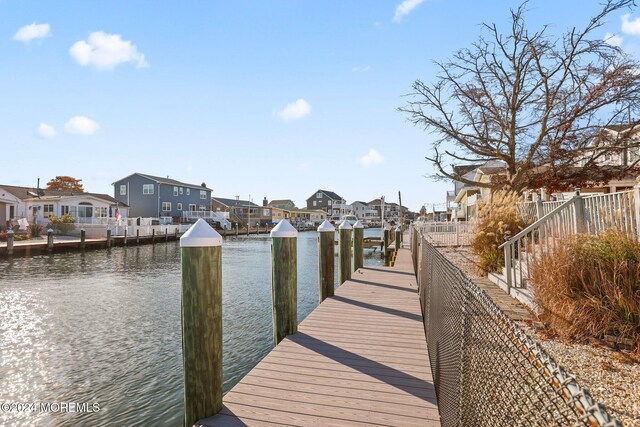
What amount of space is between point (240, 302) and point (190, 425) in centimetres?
997

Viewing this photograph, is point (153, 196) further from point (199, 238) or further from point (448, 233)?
point (199, 238)

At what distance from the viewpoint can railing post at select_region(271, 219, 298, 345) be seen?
5.19 m

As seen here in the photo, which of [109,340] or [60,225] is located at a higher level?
[60,225]

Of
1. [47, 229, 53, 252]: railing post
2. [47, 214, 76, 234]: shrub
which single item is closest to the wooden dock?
[47, 229, 53, 252]: railing post

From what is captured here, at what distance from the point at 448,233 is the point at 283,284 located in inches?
692

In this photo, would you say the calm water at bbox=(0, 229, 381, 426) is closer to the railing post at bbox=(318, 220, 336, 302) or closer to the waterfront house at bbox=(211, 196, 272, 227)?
the railing post at bbox=(318, 220, 336, 302)

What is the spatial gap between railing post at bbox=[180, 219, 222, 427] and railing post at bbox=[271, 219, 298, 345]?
1928 mm

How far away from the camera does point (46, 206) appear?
136ft

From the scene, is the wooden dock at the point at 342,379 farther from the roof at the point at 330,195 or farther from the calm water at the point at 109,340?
the roof at the point at 330,195

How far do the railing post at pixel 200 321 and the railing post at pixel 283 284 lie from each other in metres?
1.93

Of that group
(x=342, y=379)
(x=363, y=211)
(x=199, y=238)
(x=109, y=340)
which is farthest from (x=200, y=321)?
(x=363, y=211)

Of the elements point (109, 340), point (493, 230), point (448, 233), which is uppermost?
point (493, 230)

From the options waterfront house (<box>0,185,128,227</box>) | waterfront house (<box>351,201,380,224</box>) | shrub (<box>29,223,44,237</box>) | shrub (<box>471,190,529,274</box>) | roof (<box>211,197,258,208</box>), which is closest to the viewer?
shrub (<box>471,190,529,274</box>)

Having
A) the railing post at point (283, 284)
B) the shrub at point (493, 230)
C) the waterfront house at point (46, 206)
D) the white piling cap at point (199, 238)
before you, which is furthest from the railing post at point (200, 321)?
the waterfront house at point (46, 206)
